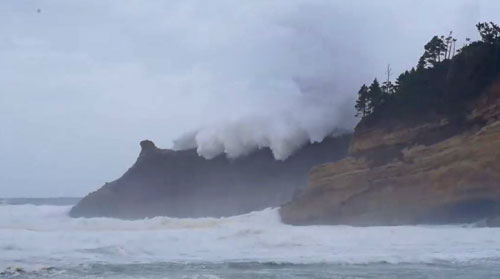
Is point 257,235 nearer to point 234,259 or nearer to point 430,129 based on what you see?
point 234,259

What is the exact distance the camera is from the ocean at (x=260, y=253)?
17.3 metres

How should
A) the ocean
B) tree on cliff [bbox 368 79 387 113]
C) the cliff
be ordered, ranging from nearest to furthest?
the ocean < tree on cliff [bbox 368 79 387 113] < the cliff

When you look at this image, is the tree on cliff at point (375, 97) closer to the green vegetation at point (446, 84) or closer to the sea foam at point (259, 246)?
the green vegetation at point (446, 84)

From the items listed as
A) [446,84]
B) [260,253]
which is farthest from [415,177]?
[260,253]

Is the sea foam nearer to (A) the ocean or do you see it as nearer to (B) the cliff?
(A) the ocean

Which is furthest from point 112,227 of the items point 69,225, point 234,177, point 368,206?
point 368,206

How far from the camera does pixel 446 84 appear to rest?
31.3m

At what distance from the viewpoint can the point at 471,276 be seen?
1611 cm

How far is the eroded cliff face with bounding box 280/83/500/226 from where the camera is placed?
27.6 m

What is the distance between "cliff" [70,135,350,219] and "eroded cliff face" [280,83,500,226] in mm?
9340

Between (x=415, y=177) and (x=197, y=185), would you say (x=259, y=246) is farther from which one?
(x=197, y=185)

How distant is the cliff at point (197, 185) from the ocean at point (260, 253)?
1360cm

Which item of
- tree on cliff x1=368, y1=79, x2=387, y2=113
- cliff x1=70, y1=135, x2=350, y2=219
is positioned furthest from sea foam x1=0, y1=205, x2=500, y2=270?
cliff x1=70, y1=135, x2=350, y2=219

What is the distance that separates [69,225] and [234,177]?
10190 millimetres
